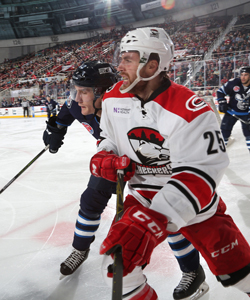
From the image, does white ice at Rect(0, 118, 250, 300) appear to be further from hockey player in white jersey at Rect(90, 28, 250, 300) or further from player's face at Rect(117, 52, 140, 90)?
player's face at Rect(117, 52, 140, 90)

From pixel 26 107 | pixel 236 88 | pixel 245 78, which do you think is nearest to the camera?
pixel 245 78

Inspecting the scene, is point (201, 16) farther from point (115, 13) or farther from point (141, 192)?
point (141, 192)

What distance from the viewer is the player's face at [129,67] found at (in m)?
1.16

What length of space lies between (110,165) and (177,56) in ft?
49.8

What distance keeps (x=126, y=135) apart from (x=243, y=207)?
5.51 feet

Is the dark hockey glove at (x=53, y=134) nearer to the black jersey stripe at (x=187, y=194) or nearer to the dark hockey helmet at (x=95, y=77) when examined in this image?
the dark hockey helmet at (x=95, y=77)

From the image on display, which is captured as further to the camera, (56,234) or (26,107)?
(26,107)

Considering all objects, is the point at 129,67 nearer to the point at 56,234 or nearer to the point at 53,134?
the point at 53,134

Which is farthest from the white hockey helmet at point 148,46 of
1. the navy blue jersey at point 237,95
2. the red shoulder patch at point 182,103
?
the navy blue jersey at point 237,95

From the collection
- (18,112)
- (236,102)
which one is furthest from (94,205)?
(18,112)

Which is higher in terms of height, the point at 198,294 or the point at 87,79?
the point at 87,79

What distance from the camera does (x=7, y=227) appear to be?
226 centimetres

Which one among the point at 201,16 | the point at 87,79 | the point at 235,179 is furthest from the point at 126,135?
the point at 201,16

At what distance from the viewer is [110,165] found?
1.16m
